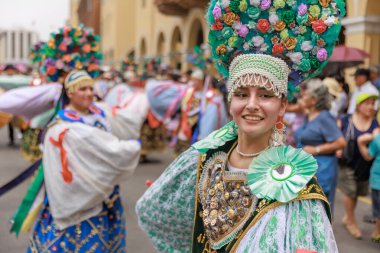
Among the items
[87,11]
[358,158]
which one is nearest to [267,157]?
[358,158]

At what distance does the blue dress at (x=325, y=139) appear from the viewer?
4.95 meters

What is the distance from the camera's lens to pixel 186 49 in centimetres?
2211

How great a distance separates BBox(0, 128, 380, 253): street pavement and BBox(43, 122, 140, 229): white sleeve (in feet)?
4.55

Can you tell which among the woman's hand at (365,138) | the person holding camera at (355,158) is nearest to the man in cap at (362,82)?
the person holding camera at (355,158)

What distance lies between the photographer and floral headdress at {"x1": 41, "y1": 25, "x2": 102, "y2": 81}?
15.6 feet

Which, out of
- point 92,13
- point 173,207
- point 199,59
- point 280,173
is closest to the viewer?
point 280,173

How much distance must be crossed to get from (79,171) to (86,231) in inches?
17.5

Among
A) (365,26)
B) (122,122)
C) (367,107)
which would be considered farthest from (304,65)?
(365,26)

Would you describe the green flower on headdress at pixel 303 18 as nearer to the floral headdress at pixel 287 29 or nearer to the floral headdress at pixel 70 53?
the floral headdress at pixel 287 29

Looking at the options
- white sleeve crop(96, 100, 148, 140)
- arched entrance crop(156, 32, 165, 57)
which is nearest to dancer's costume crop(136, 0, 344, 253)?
white sleeve crop(96, 100, 148, 140)

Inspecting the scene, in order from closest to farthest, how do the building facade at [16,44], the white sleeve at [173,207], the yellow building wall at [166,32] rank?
the white sleeve at [173,207] → the yellow building wall at [166,32] → the building facade at [16,44]

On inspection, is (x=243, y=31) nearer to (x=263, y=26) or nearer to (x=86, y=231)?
(x=263, y=26)

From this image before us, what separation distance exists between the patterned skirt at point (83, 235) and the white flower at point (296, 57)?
2359 millimetres

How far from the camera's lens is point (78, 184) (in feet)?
12.8
